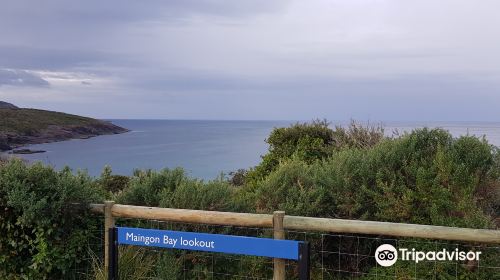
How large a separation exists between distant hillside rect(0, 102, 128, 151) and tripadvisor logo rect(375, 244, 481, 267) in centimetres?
6896

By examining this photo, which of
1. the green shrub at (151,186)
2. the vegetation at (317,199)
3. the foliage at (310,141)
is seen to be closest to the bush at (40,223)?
the vegetation at (317,199)

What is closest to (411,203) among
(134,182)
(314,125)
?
(134,182)

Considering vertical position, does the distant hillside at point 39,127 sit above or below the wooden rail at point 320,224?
above

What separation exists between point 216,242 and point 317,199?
1719 mm

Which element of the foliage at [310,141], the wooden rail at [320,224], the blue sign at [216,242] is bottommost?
the blue sign at [216,242]

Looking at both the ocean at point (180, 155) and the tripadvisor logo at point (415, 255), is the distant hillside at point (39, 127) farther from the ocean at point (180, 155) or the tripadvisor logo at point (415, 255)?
the tripadvisor logo at point (415, 255)

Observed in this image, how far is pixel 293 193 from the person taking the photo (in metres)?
6.61

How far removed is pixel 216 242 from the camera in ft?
16.6

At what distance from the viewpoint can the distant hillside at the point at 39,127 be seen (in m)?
77.4

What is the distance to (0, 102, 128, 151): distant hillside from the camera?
77438mm

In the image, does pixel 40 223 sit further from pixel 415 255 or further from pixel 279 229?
pixel 415 255

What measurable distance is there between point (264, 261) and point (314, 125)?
6.33 meters

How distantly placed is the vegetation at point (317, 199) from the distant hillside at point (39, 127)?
6665 centimetres

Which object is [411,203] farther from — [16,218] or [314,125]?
[314,125]
